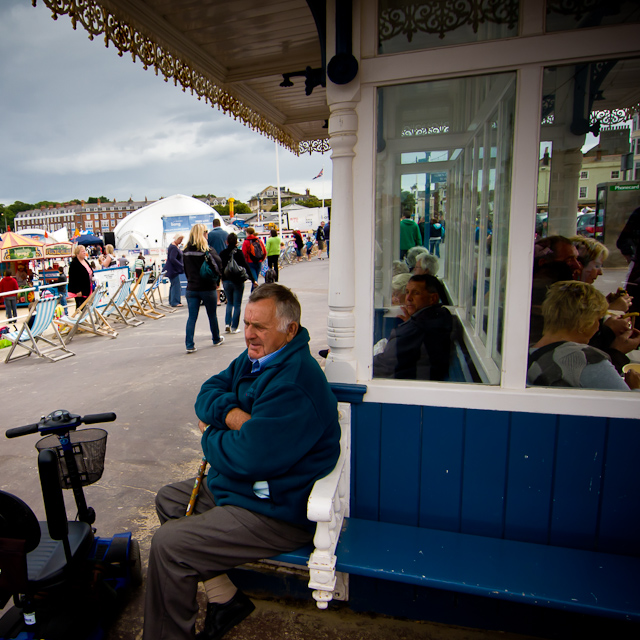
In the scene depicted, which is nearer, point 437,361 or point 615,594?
point 615,594

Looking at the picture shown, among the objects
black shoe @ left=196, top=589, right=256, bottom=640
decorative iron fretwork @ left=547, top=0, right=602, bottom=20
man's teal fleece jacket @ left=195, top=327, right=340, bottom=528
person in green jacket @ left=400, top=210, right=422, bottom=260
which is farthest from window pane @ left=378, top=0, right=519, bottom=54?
black shoe @ left=196, top=589, right=256, bottom=640

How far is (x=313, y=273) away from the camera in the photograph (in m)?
15.7

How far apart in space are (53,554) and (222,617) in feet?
2.35

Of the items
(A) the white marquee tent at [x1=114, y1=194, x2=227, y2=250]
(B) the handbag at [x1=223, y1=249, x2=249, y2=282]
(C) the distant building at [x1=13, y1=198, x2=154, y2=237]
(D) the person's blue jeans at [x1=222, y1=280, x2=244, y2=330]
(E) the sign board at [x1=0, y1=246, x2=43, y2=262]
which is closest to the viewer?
(B) the handbag at [x1=223, y1=249, x2=249, y2=282]

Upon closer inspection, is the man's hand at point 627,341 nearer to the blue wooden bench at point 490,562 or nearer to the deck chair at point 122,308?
the blue wooden bench at point 490,562

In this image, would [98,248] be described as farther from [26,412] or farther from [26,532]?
[26,532]

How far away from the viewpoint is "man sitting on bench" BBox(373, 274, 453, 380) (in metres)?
2.03

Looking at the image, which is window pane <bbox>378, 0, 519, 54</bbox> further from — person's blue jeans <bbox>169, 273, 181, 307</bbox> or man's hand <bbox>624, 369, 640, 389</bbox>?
person's blue jeans <bbox>169, 273, 181, 307</bbox>

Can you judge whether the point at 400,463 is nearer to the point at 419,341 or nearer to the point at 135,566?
the point at 419,341

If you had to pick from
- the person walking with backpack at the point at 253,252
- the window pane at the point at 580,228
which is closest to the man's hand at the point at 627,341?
the window pane at the point at 580,228

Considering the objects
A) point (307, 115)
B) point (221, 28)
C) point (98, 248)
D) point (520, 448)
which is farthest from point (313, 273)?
point (98, 248)

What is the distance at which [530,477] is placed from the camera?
187cm

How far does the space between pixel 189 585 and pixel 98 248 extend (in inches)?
1097

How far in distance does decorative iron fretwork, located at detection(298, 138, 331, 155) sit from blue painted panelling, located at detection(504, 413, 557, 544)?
4.34 m
